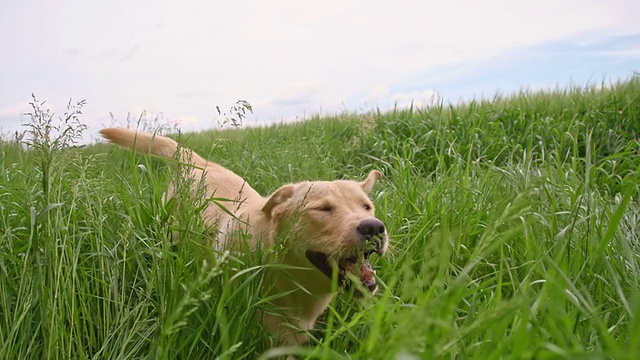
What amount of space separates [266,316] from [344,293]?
1.30ft

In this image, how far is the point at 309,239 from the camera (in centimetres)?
245

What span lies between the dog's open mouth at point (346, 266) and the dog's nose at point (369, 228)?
0.10 metres

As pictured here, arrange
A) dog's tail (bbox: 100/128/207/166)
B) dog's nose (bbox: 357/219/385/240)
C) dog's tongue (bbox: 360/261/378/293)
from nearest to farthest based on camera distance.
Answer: dog's nose (bbox: 357/219/385/240) < dog's tongue (bbox: 360/261/378/293) < dog's tail (bbox: 100/128/207/166)

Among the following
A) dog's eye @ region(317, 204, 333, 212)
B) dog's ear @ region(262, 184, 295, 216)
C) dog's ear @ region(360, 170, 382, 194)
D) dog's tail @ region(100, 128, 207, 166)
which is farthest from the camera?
dog's tail @ region(100, 128, 207, 166)

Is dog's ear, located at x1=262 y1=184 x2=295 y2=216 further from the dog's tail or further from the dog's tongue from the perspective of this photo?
the dog's tail

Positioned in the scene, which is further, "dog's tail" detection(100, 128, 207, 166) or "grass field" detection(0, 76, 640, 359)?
"dog's tail" detection(100, 128, 207, 166)

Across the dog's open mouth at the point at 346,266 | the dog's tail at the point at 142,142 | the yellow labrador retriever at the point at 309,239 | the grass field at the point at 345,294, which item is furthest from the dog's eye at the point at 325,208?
the dog's tail at the point at 142,142

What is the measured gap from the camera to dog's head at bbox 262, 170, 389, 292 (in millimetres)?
2283

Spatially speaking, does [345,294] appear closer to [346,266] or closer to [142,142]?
[346,266]

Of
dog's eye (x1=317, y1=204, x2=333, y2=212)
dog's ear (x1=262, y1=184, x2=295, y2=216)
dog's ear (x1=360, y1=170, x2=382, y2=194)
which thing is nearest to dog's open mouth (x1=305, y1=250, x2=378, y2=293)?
dog's eye (x1=317, y1=204, x2=333, y2=212)

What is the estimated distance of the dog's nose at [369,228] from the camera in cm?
228

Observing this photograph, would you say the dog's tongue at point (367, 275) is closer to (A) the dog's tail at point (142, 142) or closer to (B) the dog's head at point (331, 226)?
(B) the dog's head at point (331, 226)

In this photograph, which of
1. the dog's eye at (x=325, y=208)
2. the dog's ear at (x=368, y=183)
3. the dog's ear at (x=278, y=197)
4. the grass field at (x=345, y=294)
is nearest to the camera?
the grass field at (x=345, y=294)

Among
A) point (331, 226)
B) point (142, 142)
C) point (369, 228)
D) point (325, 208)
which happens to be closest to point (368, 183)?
point (325, 208)
